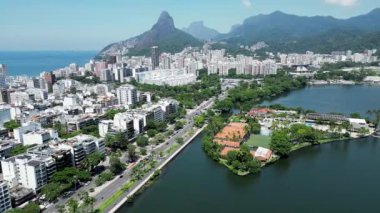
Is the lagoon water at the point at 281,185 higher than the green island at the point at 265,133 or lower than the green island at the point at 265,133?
lower

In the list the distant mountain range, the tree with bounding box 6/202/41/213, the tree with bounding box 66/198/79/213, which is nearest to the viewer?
the tree with bounding box 6/202/41/213

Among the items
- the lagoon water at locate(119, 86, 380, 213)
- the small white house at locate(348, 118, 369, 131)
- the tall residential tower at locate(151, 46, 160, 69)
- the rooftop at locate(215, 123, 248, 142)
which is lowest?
Result: the lagoon water at locate(119, 86, 380, 213)

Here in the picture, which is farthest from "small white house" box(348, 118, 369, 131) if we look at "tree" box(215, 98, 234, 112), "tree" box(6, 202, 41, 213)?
"tree" box(6, 202, 41, 213)

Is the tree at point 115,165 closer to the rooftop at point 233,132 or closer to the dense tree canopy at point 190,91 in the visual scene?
the rooftop at point 233,132

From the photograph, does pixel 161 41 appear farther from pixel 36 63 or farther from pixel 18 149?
pixel 18 149

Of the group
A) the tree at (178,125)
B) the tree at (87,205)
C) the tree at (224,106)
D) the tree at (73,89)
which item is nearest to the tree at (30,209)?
the tree at (87,205)

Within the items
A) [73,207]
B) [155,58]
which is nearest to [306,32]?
[155,58]

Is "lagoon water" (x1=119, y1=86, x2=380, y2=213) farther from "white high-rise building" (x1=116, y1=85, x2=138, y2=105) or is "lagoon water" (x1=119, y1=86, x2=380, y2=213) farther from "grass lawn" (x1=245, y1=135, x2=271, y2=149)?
"white high-rise building" (x1=116, y1=85, x2=138, y2=105)
